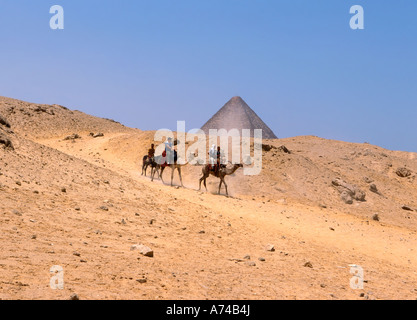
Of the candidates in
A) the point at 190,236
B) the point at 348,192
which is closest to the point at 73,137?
the point at 348,192

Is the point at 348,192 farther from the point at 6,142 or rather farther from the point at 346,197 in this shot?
the point at 6,142

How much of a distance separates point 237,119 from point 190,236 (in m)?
38.5

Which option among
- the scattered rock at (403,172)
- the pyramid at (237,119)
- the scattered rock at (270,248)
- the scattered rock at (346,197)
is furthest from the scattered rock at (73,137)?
the scattered rock at (270,248)

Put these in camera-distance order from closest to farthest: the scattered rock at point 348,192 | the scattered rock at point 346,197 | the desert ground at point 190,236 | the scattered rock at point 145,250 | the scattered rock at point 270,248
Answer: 1. the desert ground at point 190,236
2. the scattered rock at point 145,250
3. the scattered rock at point 270,248
4. the scattered rock at point 346,197
5. the scattered rock at point 348,192

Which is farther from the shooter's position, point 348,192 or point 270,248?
point 348,192

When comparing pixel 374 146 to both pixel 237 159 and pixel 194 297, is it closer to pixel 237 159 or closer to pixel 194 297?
pixel 237 159

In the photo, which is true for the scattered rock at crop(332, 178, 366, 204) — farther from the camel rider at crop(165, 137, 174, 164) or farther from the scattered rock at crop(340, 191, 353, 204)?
the camel rider at crop(165, 137, 174, 164)

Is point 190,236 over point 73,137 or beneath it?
beneath

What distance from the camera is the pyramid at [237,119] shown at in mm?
48875

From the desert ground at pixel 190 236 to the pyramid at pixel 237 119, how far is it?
22425 millimetres

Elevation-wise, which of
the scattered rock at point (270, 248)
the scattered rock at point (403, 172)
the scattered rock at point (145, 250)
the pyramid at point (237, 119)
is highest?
the pyramid at point (237, 119)

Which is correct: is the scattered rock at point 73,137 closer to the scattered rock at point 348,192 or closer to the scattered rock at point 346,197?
the scattered rock at point 348,192

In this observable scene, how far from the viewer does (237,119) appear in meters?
49.9

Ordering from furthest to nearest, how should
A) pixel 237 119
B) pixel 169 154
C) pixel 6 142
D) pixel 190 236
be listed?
pixel 237 119 < pixel 169 154 < pixel 6 142 < pixel 190 236
